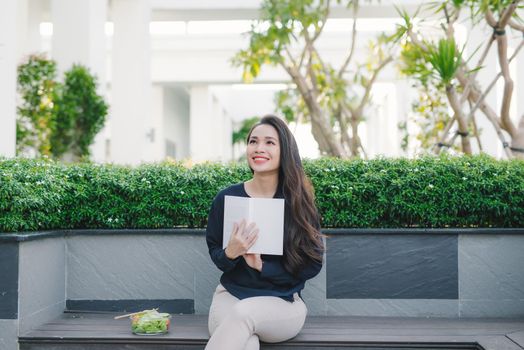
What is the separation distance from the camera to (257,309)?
243cm

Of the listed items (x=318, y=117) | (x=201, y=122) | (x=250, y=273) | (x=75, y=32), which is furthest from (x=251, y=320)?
(x=201, y=122)

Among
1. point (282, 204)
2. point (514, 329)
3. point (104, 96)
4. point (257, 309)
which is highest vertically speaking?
point (104, 96)

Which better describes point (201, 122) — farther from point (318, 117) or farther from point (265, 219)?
point (265, 219)

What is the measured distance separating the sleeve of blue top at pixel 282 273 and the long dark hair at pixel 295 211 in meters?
0.02

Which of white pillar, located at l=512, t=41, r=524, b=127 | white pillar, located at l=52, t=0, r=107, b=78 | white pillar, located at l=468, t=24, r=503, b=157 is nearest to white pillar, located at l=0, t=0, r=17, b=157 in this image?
white pillar, located at l=52, t=0, r=107, b=78

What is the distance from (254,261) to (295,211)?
11.3 inches

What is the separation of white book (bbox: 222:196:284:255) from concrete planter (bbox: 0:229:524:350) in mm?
612

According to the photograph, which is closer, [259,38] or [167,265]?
[167,265]

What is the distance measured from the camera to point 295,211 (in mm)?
2662

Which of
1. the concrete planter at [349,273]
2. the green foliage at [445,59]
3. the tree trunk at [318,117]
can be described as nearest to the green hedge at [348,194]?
the concrete planter at [349,273]

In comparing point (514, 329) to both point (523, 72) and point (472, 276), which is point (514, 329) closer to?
point (472, 276)

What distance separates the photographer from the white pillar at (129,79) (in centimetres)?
789

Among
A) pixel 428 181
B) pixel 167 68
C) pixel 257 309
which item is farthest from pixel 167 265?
pixel 167 68

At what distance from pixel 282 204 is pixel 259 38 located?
3.85m
